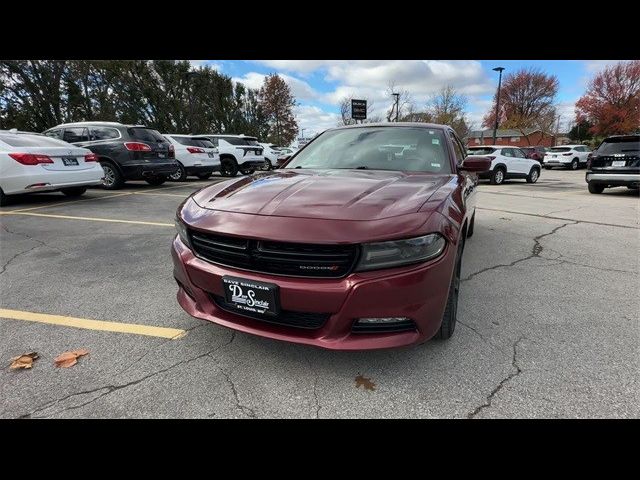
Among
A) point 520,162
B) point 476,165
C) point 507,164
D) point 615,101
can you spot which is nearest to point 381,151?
point 476,165

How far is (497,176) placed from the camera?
48.2 ft

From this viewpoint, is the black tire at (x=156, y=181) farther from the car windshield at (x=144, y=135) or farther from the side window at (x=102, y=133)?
the side window at (x=102, y=133)

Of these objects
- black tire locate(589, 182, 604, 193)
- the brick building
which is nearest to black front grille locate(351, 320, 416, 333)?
black tire locate(589, 182, 604, 193)

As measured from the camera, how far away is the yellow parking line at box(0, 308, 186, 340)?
269 cm

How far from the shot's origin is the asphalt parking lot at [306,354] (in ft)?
6.47

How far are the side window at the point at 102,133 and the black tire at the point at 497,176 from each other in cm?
1275

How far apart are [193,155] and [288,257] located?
11097 millimetres

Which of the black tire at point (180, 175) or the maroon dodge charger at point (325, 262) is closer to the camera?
the maroon dodge charger at point (325, 262)

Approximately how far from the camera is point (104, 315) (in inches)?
117

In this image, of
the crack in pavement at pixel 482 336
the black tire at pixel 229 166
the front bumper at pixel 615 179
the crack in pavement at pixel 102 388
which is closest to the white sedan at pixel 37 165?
the crack in pavement at pixel 102 388

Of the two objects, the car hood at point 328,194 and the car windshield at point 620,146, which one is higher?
the car hood at point 328,194

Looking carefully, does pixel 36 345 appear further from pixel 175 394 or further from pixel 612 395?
pixel 612 395
